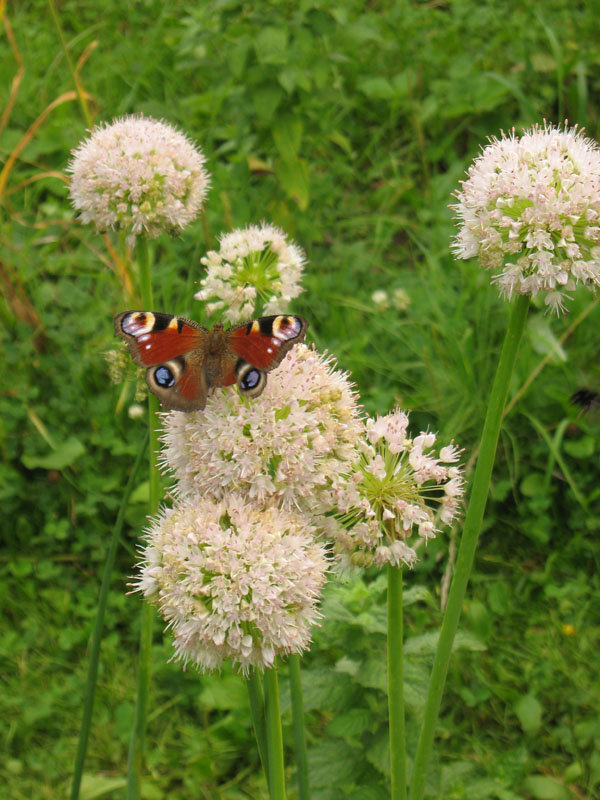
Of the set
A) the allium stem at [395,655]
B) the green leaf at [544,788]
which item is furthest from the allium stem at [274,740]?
the green leaf at [544,788]

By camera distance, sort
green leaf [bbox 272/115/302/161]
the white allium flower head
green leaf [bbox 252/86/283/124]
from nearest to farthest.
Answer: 1. the white allium flower head
2. green leaf [bbox 252/86/283/124]
3. green leaf [bbox 272/115/302/161]

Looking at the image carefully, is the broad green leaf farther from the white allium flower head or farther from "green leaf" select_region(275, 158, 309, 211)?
"green leaf" select_region(275, 158, 309, 211)

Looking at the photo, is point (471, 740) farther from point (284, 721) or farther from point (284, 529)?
point (284, 529)

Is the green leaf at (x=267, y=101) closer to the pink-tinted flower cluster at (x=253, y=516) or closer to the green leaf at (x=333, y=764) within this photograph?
the pink-tinted flower cluster at (x=253, y=516)

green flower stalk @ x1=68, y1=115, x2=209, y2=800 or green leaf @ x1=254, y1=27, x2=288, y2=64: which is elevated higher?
green leaf @ x1=254, y1=27, x2=288, y2=64

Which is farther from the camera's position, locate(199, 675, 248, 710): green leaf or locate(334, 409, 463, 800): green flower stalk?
locate(199, 675, 248, 710): green leaf

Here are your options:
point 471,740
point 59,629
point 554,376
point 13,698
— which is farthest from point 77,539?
point 554,376

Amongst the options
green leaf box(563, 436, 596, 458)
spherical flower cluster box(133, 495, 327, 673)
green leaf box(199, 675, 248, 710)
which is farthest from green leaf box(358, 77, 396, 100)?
spherical flower cluster box(133, 495, 327, 673)
